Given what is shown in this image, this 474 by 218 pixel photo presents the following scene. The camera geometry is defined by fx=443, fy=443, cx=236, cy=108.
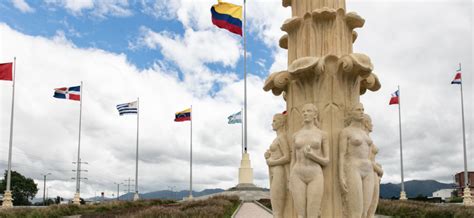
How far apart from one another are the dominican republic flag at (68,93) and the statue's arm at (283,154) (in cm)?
2714

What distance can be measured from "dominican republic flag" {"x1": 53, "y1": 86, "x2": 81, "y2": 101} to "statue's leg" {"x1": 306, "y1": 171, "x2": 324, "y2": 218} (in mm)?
28004

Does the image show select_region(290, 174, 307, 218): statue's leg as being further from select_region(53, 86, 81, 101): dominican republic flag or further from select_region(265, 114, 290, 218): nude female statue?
select_region(53, 86, 81, 101): dominican republic flag

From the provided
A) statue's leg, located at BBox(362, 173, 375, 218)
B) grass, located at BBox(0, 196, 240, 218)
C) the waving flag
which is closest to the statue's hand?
statue's leg, located at BBox(362, 173, 375, 218)

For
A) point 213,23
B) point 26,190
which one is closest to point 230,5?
point 213,23

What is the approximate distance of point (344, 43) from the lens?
7922 mm

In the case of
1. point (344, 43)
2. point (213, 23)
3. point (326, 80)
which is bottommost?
point (326, 80)

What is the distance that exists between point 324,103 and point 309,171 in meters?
1.21

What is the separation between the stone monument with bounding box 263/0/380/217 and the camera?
22.7ft

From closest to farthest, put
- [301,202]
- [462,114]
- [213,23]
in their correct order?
[301,202] < [213,23] < [462,114]

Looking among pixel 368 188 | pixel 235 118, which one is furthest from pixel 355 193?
pixel 235 118

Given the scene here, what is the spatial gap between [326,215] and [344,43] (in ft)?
9.94

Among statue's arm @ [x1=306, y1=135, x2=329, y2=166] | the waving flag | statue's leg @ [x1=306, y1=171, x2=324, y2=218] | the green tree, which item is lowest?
the green tree

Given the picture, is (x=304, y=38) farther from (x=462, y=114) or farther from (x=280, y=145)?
(x=462, y=114)

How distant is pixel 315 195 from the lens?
685cm
